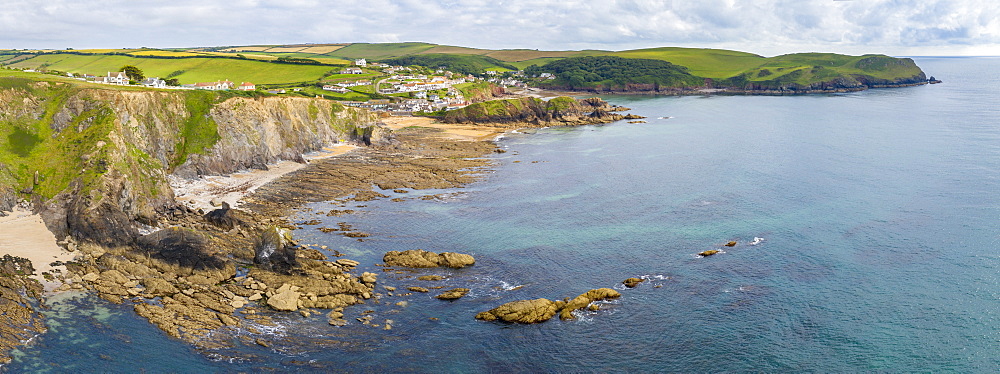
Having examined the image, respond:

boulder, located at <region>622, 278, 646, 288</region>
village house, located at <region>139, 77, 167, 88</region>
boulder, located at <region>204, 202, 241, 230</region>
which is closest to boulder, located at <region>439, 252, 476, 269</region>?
boulder, located at <region>622, 278, 646, 288</region>

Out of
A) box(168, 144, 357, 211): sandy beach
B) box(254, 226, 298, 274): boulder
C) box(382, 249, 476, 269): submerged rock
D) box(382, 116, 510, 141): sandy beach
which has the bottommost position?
box(382, 249, 476, 269): submerged rock

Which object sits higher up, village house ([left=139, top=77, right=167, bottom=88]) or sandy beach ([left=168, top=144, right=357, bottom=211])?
village house ([left=139, top=77, right=167, bottom=88])

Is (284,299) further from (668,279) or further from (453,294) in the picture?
(668,279)

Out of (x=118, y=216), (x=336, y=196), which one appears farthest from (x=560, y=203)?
(x=118, y=216)

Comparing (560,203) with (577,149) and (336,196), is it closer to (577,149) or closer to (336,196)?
(336,196)

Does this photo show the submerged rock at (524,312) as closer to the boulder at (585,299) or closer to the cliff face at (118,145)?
the boulder at (585,299)

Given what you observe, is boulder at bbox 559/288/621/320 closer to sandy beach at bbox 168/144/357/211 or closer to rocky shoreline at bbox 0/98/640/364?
rocky shoreline at bbox 0/98/640/364

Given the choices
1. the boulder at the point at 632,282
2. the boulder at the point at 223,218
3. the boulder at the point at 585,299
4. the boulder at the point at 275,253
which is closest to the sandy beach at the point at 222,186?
the boulder at the point at 223,218
